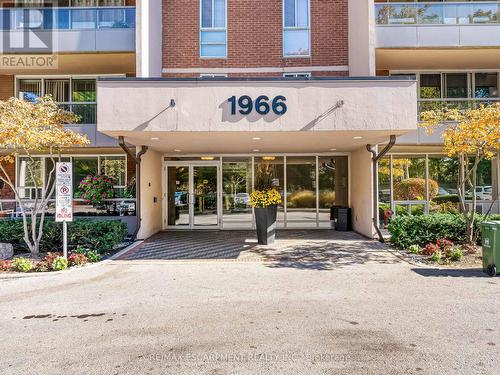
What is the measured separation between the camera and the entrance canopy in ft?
29.0

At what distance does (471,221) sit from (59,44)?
587 inches

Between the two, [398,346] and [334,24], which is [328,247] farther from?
[334,24]

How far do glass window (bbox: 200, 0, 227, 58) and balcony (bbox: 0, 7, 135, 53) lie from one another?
2882 millimetres

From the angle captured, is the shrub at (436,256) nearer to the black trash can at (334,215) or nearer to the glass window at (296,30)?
the black trash can at (334,215)

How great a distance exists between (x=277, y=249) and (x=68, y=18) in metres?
11.5

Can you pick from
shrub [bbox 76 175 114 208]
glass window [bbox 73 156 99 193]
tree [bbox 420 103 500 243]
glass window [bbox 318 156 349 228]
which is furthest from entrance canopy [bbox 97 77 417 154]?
glass window [bbox 73 156 99 193]

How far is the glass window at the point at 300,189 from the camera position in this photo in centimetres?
1478

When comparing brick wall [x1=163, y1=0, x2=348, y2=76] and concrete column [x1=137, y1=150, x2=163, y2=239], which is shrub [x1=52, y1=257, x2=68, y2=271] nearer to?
concrete column [x1=137, y1=150, x2=163, y2=239]

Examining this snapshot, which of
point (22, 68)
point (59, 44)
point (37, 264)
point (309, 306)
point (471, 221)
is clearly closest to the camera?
point (309, 306)

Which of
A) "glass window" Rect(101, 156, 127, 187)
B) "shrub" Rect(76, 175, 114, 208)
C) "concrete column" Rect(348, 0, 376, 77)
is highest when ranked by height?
"concrete column" Rect(348, 0, 376, 77)

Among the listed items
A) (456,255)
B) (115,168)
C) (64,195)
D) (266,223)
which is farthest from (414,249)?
(115,168)

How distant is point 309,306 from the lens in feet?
18.5

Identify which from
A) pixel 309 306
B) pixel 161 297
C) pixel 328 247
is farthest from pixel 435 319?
pixel 328 247

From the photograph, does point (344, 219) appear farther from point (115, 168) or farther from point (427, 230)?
point (115, 168)
